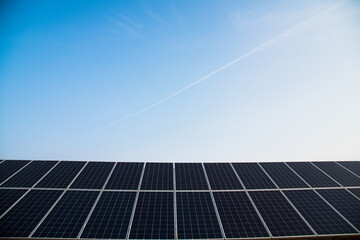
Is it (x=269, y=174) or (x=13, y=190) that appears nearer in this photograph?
(x=13, y=190)

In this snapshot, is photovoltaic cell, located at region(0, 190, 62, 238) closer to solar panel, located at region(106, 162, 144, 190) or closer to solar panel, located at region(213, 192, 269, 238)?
solar panel, located at region(106, 162, 144, 190)

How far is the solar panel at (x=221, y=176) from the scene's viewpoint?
54.7 feet

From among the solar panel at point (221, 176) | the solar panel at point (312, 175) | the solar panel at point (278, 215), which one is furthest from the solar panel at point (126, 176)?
the solar panel at point (312, 175)

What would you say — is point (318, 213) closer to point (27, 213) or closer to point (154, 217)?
point (154, 217)

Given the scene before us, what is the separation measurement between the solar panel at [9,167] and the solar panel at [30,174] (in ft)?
2.37

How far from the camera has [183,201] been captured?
48.3ft

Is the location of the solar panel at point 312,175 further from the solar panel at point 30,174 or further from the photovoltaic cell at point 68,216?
the solar panel at point 30,174

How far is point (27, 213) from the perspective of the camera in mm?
13281

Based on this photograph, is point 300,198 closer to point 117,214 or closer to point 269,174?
point 269,174

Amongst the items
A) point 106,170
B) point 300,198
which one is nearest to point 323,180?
point 300,198

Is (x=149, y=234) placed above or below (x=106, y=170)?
below

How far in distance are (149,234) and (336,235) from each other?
1350 cm

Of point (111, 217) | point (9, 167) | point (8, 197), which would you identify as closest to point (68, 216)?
point (111, 217)

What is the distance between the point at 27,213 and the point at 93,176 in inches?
211
